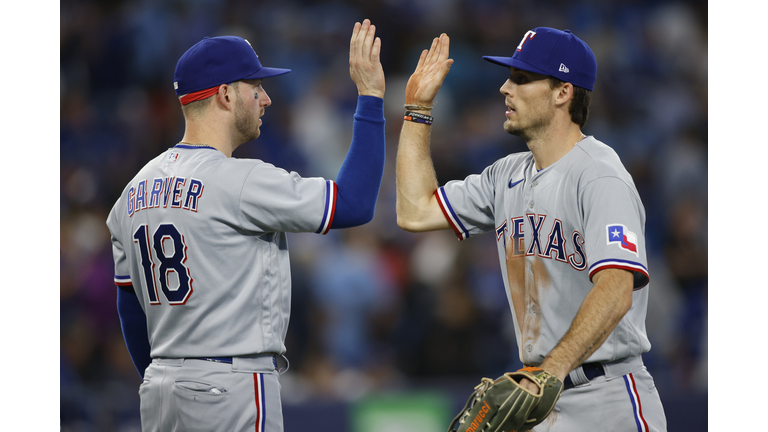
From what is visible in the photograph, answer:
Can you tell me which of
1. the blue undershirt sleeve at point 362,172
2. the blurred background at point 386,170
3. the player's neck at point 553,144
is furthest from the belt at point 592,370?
the blurred background at point 386,170

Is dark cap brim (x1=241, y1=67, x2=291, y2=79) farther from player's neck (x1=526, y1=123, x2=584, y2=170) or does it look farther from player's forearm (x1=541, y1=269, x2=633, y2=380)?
player's forearm (x1=541, y1=269, x2=633, y2=380)

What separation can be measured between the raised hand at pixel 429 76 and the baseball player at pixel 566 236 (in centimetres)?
3

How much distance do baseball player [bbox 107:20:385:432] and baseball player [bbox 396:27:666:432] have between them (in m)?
0.73

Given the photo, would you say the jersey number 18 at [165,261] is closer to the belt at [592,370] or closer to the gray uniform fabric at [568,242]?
the gray uniform fabric at [568,242]

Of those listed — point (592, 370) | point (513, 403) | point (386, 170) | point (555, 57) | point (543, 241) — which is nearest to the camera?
point (513, 403)

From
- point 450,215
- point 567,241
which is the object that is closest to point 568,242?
point 567,241

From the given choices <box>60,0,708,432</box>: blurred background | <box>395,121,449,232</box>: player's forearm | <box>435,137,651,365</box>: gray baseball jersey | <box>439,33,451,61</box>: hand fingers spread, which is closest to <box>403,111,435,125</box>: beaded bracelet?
<box>395,121,449,232</box>: player's forearm

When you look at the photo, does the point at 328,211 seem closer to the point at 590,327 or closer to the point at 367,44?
the point at 367,44

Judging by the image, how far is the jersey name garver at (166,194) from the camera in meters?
2.86

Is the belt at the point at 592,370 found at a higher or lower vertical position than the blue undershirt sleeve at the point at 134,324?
lower

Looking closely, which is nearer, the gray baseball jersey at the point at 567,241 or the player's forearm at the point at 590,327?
the player's forearm at the point at 590,327

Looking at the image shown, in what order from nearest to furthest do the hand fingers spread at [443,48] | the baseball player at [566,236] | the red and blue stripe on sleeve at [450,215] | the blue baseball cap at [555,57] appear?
the baseball player at [566,236], the blue baseball cap at [555,57], the red and blue stripe on sleeve at [450,215], the hand fingers spread at [443,48]

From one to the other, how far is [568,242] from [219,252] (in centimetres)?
143

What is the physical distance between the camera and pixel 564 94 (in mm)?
3318
